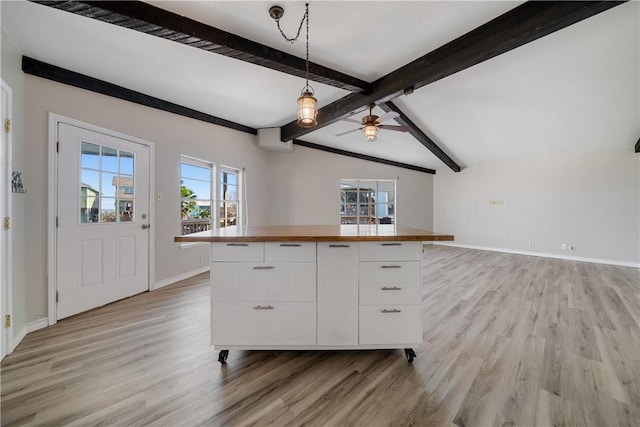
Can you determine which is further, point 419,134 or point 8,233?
point 419,134

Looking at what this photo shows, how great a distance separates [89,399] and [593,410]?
2839mm

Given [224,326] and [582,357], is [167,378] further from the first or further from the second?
[582,357]

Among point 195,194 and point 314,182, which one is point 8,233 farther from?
point 314,182

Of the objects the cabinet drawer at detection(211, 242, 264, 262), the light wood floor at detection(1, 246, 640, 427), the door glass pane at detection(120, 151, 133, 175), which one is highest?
the door glass pane at detection(120, 151, 133, 175)

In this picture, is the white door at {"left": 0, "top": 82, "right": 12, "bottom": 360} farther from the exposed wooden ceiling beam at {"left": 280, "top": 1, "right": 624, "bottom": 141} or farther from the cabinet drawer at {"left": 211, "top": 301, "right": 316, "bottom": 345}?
the exposed wooden ceiling beam at {"left": 280, "top": 1, "right": 624, "bottom": 141}

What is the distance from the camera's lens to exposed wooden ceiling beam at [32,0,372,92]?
1.75 metres

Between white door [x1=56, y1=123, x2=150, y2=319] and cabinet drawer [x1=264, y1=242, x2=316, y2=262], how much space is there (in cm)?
228

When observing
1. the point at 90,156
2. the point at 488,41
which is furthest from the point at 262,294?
the point at 488,41

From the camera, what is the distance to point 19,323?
6.93 feet

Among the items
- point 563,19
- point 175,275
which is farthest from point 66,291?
point 563,19

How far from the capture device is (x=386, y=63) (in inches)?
115

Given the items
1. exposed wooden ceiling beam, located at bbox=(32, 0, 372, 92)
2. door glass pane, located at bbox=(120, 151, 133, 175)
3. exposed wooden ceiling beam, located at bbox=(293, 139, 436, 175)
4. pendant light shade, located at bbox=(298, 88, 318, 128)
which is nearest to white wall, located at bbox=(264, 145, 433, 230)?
exposed wooden ceiling beam, located at bbox=(293, 139, 436, 175)

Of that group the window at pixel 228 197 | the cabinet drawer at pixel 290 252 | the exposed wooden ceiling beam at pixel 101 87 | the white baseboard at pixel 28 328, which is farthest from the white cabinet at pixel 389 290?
the window at pixel 228 197

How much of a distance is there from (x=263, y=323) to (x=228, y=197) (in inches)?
136
